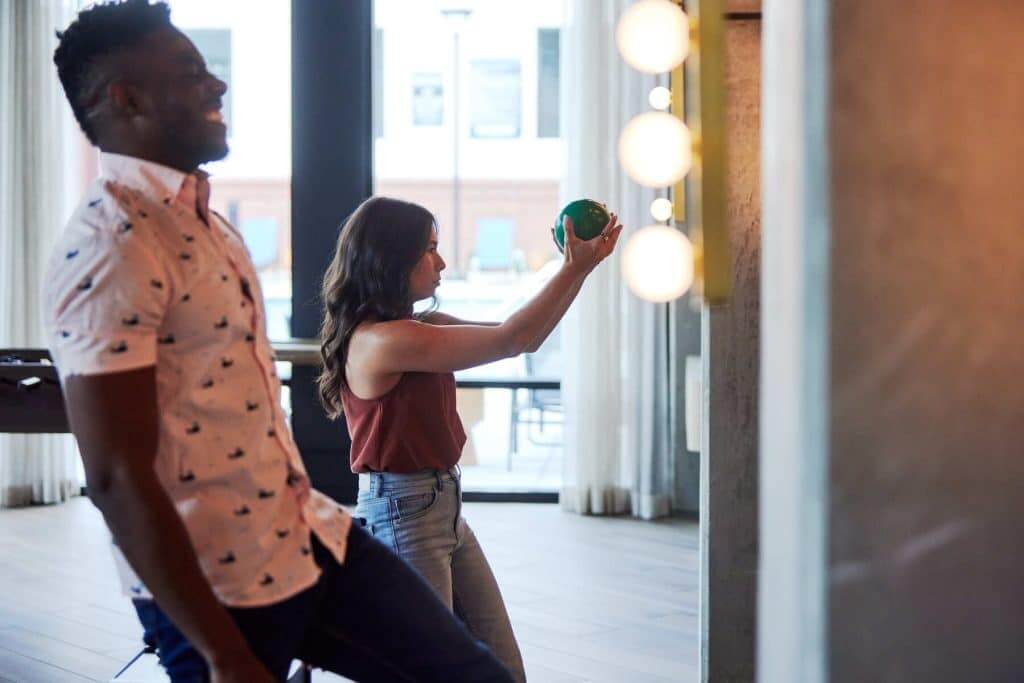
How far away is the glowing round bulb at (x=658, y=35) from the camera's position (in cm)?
273

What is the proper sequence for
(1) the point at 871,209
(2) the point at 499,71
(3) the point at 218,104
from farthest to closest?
1. (2) the point at 499,71
2. (3) the point at 218,104
3. (1) the point at 871,209

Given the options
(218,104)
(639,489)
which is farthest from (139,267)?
(639,489)

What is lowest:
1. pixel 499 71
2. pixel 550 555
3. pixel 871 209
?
pixel 550 555

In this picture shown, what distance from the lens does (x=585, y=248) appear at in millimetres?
2305

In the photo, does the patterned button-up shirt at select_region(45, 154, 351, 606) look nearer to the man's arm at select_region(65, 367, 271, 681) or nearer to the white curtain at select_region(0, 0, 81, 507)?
the man's arm at select_region(65, 367, 271, 681)

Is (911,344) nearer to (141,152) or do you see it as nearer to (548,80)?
(141,152)

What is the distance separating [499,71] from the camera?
5.93m

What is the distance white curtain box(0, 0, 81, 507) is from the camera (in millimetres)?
5773

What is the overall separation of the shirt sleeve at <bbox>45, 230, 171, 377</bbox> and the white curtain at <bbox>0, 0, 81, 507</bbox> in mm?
4787

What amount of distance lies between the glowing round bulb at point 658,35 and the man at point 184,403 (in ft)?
4.85

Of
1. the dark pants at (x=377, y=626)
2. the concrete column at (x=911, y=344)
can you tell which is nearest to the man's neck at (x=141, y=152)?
the dark pants at (x=377, y=626)

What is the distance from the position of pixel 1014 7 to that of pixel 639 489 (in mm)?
4660

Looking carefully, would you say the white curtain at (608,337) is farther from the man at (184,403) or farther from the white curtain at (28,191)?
the man at (184,403)

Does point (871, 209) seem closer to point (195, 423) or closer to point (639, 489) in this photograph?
point (195, 423)
